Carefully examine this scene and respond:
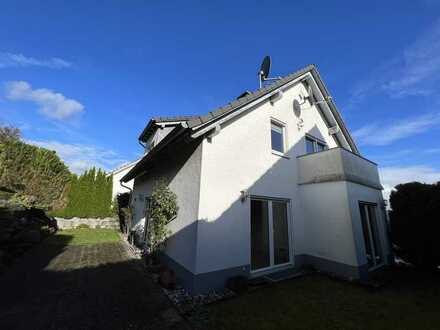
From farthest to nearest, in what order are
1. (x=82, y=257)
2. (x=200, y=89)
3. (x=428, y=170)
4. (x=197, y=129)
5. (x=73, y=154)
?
1. (x=73, y=154)
2. (x=428, y=170)
3. (x=200, y=89)
4. (x=82, y=257)
5. (x=197, y=129)

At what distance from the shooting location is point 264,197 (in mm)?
7758

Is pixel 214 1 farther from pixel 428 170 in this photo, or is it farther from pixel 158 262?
pixel 428 170

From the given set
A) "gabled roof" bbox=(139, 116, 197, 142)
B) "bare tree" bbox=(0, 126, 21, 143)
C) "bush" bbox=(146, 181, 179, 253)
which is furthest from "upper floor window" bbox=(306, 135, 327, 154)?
"bare tree" bbox=(0, 126, 21, 143)

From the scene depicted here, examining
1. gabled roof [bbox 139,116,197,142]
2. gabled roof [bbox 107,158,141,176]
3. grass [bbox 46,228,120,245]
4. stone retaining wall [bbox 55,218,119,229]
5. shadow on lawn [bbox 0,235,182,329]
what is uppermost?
gabled roof [bbox 139,116,197,142]

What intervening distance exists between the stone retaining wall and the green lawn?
20.9 metres

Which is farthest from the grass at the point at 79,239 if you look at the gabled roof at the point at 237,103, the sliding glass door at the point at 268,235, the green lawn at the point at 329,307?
the gabled roof at the point at 237,103

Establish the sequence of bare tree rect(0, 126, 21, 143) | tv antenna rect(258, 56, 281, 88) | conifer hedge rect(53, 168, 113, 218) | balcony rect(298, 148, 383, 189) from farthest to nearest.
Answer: bare tree rect(0, 126, 21, 143) → conifer hedge rect(53, 168, 113, 218) → tv antenna rect(258, 56, 281, 88) → balcony rect(298, 148, 383, 189)

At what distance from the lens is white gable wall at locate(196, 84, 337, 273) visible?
608cm

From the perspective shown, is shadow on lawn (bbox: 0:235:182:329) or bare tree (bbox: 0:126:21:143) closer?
shadow on lawn (bbox: 0:235:182:329)

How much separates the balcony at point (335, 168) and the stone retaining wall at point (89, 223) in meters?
21.1

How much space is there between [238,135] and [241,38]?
279 inches

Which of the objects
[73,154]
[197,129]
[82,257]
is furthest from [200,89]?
[73,154]

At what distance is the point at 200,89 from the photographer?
15.8m

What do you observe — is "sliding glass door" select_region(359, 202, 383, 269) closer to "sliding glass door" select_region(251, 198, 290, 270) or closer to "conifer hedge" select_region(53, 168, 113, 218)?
"sliding glass door" select_region(251, 198, 290, 270)
